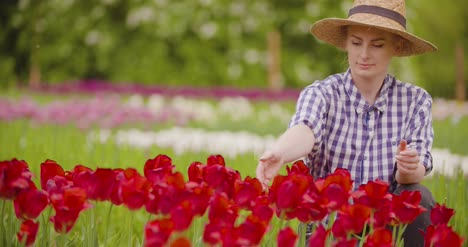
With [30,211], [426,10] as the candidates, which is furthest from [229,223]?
[426,10]

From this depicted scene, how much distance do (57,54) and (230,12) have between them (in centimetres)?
293

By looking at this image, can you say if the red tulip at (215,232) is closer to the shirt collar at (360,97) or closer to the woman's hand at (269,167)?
the woman's hand at (269,167)

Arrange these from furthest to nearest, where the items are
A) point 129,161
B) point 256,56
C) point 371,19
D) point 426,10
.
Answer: point 426,10 < point 256,56 < point 129,161 < point 371,19

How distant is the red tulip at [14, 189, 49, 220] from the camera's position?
53.7 inches

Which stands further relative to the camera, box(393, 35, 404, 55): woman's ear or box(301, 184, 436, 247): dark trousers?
box(393, 35, 404, 55): woman's ear

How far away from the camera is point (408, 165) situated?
1.80 m

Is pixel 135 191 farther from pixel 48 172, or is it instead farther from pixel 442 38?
pixel 442 38

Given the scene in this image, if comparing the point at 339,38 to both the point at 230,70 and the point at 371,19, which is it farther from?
the point at 230,70

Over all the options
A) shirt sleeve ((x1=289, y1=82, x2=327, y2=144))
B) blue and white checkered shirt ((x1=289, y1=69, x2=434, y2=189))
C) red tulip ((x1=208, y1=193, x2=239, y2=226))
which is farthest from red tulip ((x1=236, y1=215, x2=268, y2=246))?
blue and white checkered shirt ((x1=289, y1=69, x2=434, y2=189))

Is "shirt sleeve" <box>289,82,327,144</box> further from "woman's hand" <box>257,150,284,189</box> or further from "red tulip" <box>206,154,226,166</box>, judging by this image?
"red tulip" <box>206,154,226,166</box>

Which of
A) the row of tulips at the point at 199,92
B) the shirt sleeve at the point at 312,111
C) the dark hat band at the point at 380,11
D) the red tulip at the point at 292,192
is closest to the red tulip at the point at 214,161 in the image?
the red tulip at the point at 292,192

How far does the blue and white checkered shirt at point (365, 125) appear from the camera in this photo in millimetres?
2078

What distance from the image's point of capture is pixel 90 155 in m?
3.90

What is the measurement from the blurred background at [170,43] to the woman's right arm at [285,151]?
8.75m
